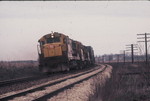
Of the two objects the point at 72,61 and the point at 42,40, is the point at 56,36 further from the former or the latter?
the point at 72,61

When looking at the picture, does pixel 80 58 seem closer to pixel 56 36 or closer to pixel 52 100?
pixel 56 36

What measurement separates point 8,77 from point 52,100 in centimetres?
1354

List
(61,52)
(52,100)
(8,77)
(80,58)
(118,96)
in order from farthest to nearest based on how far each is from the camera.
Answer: (80,58), (61,52), (8,77), (52,100), (118,96)

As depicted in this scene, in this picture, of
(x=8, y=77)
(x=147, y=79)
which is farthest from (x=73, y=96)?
(x=8, y=77)

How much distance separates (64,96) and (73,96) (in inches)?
13.0

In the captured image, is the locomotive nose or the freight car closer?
the freight car

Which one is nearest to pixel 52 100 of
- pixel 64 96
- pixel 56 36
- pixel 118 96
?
pixel 64 96

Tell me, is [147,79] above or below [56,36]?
below

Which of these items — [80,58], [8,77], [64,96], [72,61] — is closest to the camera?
[64,96]

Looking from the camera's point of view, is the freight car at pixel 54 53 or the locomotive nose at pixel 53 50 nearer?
the freight car at pixel 54 53

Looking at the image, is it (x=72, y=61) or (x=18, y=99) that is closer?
(x=18, y=99)

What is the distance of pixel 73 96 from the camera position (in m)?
10.8

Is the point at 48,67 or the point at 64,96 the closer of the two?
the point at 64,96

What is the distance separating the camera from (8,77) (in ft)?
74.4
